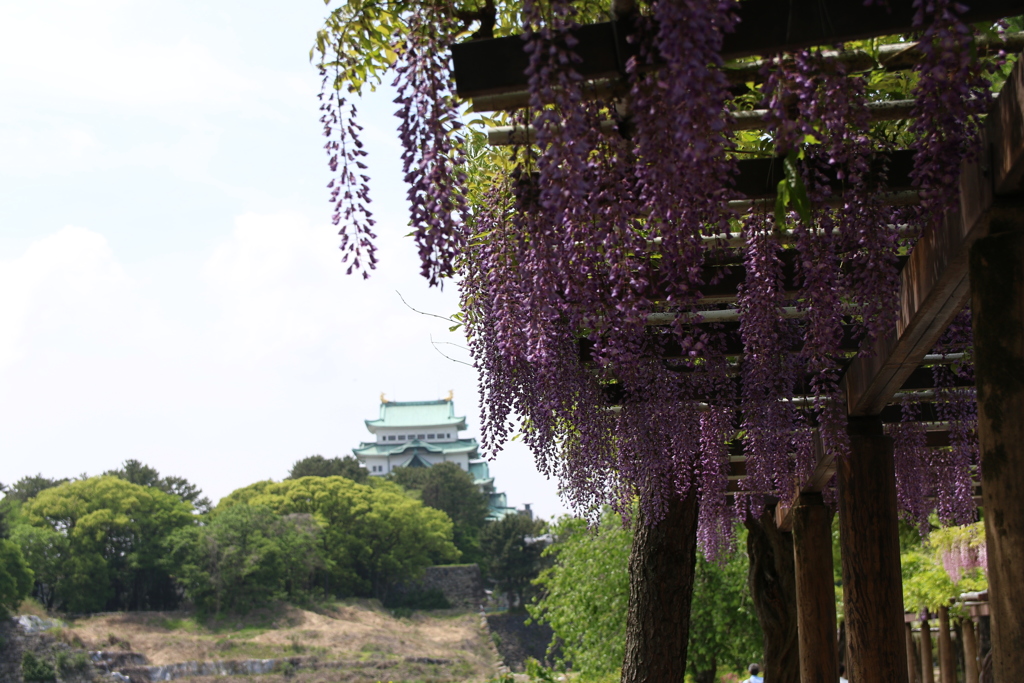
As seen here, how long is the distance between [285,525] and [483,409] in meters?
40.8

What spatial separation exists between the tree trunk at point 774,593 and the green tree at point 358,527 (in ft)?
119

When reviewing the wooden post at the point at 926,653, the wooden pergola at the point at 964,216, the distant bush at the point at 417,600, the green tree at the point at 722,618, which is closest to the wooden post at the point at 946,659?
the wooden post at the point at 926,653

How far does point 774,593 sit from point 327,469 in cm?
4523

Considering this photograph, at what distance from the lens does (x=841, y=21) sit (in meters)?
1.81

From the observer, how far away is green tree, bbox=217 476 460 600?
146 ft

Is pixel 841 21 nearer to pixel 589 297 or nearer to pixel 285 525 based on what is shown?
pixel 589 297

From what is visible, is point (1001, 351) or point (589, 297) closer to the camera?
point (1001, 351)

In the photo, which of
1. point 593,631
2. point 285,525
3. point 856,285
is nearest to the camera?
point 856,285

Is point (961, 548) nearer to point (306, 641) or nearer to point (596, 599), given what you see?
point (596, 599)

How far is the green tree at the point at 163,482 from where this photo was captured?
4512 centimetres

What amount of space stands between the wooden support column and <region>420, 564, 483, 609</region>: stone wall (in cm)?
4450

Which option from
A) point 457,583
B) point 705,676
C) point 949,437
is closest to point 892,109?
point 949,437

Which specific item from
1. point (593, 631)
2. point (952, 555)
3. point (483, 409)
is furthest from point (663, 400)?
point (593, 631)

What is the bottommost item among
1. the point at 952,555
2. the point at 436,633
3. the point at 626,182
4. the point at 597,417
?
the point at 436,633
